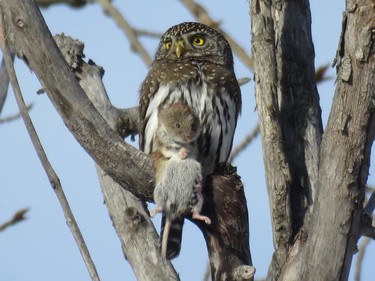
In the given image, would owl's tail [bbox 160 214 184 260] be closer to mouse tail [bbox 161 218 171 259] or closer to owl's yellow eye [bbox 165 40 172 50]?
mouse tail [bbox 161 218 171 259]

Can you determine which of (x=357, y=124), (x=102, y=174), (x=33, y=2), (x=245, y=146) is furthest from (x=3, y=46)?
(x=245, y=146)

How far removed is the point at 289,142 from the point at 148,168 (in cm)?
91

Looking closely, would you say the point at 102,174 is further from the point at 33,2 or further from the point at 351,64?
the point at 351,64

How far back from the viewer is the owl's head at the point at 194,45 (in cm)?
563

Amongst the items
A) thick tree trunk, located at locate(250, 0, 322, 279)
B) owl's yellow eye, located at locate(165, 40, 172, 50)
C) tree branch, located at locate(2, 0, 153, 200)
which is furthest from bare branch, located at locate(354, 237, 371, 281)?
owl's yellow eye, located at locate(165, 40, 172, 50)

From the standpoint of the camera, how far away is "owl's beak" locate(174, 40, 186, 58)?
18.4 feet

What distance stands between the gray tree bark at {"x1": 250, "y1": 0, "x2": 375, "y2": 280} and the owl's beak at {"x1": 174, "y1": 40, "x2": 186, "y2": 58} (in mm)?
965

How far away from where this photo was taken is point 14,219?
182 inches

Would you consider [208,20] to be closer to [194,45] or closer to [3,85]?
[194,45]

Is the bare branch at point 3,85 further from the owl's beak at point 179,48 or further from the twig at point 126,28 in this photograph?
the owl's beak at point 179,48

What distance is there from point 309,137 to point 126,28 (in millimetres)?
1154

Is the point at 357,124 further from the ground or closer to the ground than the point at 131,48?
closer to the ground

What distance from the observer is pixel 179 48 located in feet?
18.5

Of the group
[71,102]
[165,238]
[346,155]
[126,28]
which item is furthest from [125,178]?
[126,28]
